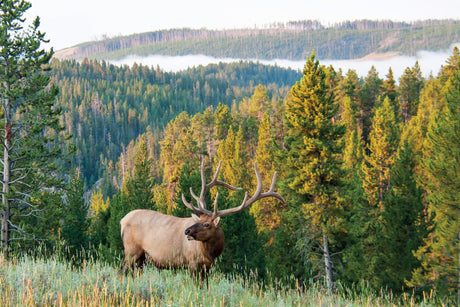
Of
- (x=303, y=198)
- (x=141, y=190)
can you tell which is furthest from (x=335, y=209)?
(x=141, y=190)

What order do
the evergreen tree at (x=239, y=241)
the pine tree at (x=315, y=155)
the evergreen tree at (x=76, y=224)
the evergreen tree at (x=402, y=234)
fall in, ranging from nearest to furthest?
the pine tree at (x=315, y=155) < the evergreen tree at (x=239, y=241) < the evergreen tree at (x=402, y=234) < the evergreen tree at (x=76, y=224)

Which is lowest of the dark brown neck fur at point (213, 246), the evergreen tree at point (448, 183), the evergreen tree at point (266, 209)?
the evergreen tree at point (266, 209)

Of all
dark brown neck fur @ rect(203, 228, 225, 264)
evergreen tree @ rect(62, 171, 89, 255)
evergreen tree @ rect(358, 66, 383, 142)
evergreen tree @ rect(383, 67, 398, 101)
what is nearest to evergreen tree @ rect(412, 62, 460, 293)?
dark brown neck fur @ rect(203, 228, 225, 264)

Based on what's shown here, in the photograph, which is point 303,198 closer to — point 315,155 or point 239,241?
point 315,155

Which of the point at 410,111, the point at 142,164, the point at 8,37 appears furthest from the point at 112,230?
the point at 410,111

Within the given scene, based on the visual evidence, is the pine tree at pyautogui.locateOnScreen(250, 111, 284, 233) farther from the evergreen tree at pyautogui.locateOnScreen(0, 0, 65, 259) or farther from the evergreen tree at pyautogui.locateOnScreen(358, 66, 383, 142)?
the evergreen tree at pyautogui.locateOnScreen(358, 66, 383, 142)

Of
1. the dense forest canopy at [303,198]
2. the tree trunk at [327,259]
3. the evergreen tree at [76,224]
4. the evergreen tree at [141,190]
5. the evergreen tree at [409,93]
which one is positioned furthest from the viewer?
the evergreen tree at [409,93]

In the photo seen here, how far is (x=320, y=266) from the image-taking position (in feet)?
80.3

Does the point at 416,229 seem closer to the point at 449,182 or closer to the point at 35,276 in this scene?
the point at 449,182

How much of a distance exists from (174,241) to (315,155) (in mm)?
16992

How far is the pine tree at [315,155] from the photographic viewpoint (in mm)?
23016

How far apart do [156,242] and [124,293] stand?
2.89m

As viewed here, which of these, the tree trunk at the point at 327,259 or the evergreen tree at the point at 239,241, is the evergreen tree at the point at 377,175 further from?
the tree trunk at the point at 327,259

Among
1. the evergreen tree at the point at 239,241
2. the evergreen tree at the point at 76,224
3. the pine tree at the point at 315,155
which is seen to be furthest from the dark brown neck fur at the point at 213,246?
the evergreen tree at the point at 76,224
